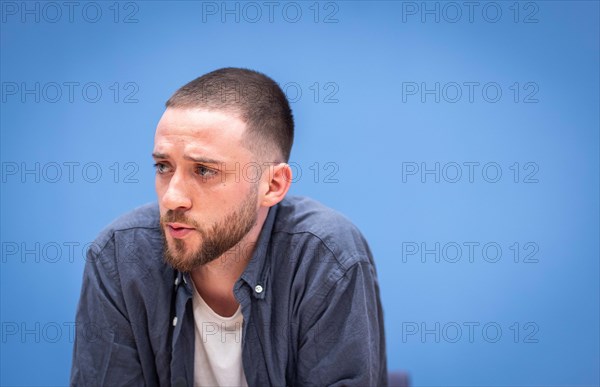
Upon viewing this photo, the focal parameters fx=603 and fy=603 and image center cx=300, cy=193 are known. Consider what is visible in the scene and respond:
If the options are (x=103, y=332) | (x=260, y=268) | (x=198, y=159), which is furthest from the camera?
(x=260, y=268)

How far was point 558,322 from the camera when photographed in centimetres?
274

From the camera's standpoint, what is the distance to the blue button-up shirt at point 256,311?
1.58 meters

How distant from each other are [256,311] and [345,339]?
10.7 inches

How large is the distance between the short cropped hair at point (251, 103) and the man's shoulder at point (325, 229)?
164mm

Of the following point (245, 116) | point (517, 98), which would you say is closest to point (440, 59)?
point (517, 98)

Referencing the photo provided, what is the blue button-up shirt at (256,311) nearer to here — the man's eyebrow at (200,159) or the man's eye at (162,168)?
the man's eye at (162,168)

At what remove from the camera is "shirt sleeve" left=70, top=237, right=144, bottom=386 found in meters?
1.57

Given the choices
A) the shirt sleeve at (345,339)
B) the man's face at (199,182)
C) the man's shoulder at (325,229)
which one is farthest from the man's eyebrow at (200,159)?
the shirt sleeve at (345,339)

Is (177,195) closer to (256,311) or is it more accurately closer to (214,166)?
(214,166)

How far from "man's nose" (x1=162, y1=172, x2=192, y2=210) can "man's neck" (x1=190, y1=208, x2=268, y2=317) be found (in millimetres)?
279

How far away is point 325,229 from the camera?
5.62 ft

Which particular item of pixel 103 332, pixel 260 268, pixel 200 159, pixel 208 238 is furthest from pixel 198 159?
pixel 103 332

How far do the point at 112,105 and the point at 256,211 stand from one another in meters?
1.37

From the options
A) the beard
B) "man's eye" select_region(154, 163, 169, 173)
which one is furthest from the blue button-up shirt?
"man's eye" select_region(154, 163, 169, 173)
